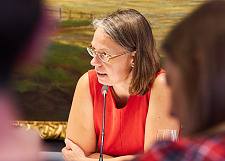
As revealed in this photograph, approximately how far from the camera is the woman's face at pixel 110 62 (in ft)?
7.51

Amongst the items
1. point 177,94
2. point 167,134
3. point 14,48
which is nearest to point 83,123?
point 167,134

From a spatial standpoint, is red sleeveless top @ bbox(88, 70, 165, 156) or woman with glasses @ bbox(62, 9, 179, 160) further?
red sleeveless top @ bbox(88, 70, 165, 156)

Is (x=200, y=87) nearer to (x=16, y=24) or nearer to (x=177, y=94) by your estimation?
(x=177, y=94)

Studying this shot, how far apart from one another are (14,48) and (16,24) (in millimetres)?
44

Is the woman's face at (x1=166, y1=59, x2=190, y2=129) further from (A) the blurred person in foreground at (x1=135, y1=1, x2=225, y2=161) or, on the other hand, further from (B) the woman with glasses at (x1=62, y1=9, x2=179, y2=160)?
(B) the woman with glasses at (x1=62, y1=9, x2=179, y2=160)

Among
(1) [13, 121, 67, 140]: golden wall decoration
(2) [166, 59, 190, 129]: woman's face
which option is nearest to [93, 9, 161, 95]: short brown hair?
(2) [166, 59, 190, 129]: woman's face

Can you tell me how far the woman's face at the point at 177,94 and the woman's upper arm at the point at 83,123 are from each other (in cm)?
156

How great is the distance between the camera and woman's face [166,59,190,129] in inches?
35.8

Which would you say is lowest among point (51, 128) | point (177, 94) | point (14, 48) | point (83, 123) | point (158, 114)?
point (51, 128)

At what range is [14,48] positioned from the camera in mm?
617

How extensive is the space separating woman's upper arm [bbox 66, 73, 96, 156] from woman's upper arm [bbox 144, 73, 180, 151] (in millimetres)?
410

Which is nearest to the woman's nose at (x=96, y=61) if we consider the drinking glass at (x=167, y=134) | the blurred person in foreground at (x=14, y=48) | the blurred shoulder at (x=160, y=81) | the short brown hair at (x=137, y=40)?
the short brown hair at (x=137, y=40)

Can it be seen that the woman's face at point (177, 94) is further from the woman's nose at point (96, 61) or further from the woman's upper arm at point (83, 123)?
the woman's upper arm at point (83, 123)

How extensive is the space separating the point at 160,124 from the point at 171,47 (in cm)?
140
